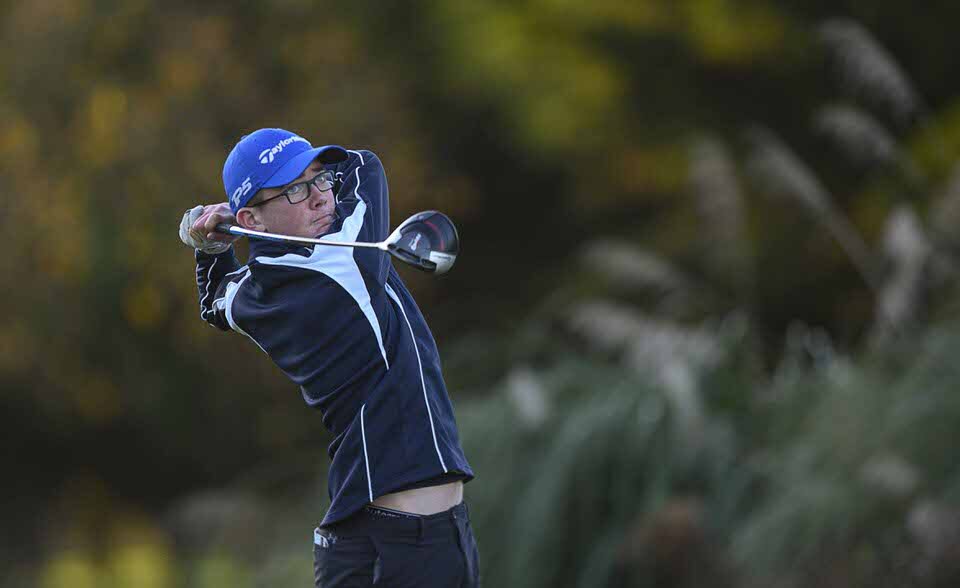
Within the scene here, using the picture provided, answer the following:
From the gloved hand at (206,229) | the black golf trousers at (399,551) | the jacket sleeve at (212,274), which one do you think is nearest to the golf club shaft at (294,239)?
the gloved hand at (206,229)

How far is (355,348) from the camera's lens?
3943mm

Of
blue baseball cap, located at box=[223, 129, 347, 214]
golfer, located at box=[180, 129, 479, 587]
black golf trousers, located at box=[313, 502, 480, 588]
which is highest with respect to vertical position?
blue baseball cap, located at box=[223, 129, 347, 214]

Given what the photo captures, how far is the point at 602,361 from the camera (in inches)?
341

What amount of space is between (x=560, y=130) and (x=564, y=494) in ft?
13.7

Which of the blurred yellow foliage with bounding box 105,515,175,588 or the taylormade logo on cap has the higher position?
the taylormade logo on cap

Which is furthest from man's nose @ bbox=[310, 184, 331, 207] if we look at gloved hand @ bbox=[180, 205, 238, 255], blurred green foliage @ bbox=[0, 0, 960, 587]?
blurred green foliage @ bbox=[0, 0, 960, 587]

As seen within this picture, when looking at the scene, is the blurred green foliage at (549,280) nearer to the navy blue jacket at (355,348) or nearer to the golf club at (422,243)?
the navy blue jacket at (355,348)

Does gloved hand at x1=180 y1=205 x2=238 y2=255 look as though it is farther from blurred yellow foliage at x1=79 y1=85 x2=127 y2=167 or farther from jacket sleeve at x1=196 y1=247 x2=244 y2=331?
blurred yellow foliage at x1=79 y1=85 x2=127 y2=167

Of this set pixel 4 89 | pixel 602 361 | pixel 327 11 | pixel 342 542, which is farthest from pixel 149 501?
pixel 342 542

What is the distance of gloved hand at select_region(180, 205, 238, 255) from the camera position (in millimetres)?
4113

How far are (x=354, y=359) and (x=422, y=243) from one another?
16.4 inches

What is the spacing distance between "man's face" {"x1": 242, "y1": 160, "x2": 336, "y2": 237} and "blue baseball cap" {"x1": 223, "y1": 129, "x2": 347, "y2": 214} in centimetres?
4

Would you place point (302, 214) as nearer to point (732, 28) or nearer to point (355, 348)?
point (355, 348)

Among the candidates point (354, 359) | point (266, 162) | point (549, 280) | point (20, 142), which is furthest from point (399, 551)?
point (20, 142)
